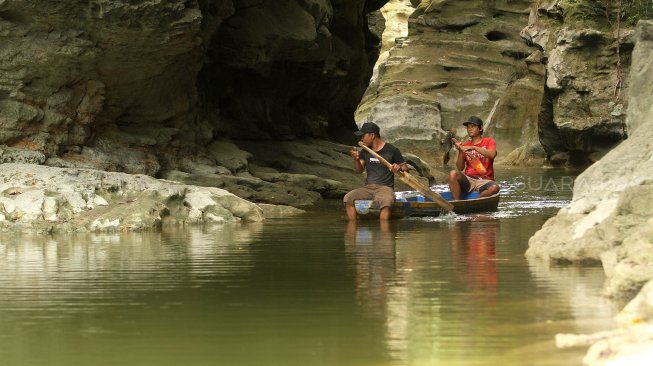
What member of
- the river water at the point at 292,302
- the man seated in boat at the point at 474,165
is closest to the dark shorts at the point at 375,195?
the man seated in boat at the point at 474,165

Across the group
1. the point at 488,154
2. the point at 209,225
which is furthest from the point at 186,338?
the point at 488,154

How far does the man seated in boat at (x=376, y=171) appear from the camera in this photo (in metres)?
14.5

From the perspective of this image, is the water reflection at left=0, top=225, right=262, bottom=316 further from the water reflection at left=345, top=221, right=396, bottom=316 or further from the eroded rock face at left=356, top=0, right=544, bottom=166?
the eroded rock face at left=356, top=0, right=544, bottom=166

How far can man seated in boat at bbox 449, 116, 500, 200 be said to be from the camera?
1554 cm

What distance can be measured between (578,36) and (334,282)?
72.2 feet

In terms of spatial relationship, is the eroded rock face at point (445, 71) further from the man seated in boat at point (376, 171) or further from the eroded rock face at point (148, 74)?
the man seated in boat at point (376, 171)

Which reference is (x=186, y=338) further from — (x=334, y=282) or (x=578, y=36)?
(x=578, y=36)

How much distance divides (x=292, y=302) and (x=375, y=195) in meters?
7.74

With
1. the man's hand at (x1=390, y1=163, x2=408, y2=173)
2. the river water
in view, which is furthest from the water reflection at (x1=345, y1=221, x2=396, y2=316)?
the man's hand at (x1=390, y1=163, x2=408, y2=173)

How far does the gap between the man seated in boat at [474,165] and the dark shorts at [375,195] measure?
1462 millimetres

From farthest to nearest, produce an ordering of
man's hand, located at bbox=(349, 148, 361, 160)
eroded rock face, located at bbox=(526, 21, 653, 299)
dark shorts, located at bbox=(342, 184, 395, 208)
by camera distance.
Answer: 1. dark shorts, located at bbox=(342, 184, 395, 208)
2. man's hand, located at bbox=(349, 148, 361, 160)
3. eroded rock face, located at bbox=(526, 21, 653, 299)

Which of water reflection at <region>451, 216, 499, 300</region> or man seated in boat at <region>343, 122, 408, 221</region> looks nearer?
water reflection at <region>451, 216, 499, 300</region>

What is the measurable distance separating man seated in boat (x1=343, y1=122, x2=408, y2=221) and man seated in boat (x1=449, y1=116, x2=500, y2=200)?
49.4 inches

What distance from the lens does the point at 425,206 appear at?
15008 millimetres
